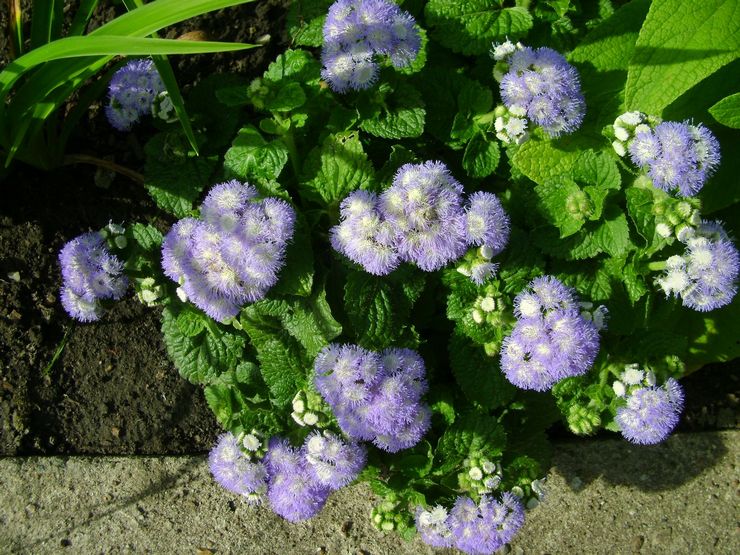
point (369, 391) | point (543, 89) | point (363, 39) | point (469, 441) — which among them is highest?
point (363, 39)

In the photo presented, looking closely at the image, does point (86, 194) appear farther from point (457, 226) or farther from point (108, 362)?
point (457, 226)

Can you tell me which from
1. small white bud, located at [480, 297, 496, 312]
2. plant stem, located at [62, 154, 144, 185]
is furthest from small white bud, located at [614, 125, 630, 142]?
plant stem, located at [62, 154, 144, 185]

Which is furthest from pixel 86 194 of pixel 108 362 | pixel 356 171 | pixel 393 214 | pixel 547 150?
pixel 547 150

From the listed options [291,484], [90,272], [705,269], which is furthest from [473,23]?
[291,484]

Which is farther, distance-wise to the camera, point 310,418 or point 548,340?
point 310,418

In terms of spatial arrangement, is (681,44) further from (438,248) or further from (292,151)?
(292,151)

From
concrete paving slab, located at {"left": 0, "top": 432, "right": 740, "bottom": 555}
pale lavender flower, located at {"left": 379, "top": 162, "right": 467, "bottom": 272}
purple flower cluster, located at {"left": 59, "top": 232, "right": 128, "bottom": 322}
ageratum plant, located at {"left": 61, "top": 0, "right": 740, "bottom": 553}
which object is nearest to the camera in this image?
pale lavender flower, located at {"left": 379, "top": 162, "right": 467, "bottom": 272}

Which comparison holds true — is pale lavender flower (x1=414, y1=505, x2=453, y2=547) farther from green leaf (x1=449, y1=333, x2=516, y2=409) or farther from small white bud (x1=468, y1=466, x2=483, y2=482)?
green leaf (x1=449, y1=333, x2=516, y2=409)
